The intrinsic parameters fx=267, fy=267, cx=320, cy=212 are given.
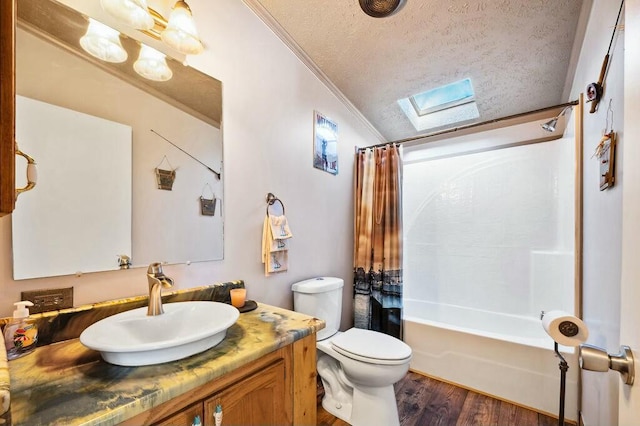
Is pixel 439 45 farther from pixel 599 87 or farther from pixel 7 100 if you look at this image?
pixel 7 100

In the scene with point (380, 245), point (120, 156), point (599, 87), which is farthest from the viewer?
point (380, 245)

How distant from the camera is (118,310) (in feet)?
3.19

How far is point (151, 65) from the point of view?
113 cm

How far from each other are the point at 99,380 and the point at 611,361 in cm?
114

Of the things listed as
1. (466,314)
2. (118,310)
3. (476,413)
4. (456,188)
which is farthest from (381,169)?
(118,310)

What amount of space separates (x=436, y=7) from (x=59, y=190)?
1.95 metres

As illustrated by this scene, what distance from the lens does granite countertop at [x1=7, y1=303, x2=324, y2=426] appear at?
54 centimetres

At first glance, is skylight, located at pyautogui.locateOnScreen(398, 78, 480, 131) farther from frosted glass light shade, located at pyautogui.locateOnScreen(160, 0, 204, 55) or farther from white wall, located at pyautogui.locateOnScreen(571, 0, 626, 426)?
frosted glass light shade, located at pyautogui.locateOnScreen(160, 0, 204, 55)

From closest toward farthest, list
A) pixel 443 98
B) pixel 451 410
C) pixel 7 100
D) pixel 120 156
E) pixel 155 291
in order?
pixel 7 100, pixel 155 291, pixel 120 156, pixel 451 410, pixel 443 98

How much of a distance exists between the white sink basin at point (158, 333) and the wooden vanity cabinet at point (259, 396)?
0.40 feet

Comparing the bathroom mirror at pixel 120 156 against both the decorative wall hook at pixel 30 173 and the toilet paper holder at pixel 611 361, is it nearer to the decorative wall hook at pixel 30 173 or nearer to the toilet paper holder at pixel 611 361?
the decorative wall hook at pixel 30 173

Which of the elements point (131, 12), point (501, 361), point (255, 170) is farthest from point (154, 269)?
point (501, 361)

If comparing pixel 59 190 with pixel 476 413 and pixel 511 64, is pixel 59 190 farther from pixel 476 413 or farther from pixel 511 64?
pixel 511 64

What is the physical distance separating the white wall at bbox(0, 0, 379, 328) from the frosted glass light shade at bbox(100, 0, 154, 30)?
25 centimetres
